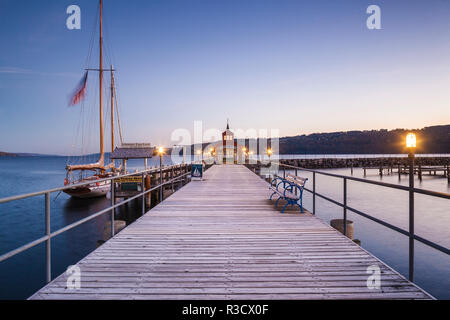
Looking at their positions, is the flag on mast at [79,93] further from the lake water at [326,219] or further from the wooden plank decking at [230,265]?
the wooden plank decking at [230,265]

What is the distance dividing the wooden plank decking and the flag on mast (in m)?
19.5

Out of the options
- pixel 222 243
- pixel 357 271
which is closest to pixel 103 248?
pixel 222 243

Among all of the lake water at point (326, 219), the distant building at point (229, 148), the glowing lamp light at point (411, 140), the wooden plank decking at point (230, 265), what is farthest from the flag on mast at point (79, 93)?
the glowing lamp light at point (411, 140)

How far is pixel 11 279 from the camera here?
10.7m

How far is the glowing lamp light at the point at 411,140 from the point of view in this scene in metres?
3.94

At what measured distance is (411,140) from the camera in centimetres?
411

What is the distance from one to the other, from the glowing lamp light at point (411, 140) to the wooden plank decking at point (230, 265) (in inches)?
64.2

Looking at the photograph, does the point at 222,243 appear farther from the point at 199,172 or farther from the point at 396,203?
the point at 396,203

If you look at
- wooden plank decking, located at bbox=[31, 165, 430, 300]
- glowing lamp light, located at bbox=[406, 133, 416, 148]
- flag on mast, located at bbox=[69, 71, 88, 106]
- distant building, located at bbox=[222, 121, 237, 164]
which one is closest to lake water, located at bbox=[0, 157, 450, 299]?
glowing lamp light, located at bbox=[406, 133, 416, 148]

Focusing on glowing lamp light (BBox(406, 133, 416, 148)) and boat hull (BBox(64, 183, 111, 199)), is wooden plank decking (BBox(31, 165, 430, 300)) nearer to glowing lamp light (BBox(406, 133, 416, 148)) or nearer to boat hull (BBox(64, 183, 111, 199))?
glowing lamp light (BBox(406, 133, 416, 148))

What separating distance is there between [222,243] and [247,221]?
143 centimetres

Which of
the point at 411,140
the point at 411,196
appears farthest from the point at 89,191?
the point at 411,196

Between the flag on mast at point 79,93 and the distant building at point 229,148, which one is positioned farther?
the distant building at point 229,148

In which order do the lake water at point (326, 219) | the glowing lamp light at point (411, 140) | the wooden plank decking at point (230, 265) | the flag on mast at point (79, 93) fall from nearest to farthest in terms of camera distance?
the wooden plank decking at point (230, 265) → the glowing lamp light at point (411, 140) → the lake water at point (326, 219) → the flag on mast at point (79, 93)
